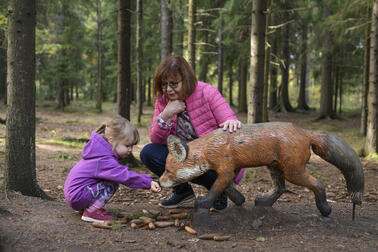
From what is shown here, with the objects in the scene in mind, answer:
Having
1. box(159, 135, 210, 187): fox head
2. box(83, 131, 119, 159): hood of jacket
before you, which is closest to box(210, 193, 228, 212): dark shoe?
box(159, 135, 210, 187): fox head

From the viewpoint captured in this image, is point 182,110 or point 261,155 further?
point 182,110

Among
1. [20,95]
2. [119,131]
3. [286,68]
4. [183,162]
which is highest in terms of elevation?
[286,68]

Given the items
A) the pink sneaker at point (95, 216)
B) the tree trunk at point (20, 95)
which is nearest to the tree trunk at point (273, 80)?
the tree trunk at point (20, 95)

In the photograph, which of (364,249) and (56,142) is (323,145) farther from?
(56,142)

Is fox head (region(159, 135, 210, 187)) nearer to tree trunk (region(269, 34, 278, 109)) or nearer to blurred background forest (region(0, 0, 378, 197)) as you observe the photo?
blurred background forest (region(0, 0, 378, 197))

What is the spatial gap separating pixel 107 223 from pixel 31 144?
1422 mm

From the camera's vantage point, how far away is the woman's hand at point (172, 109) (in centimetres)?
373

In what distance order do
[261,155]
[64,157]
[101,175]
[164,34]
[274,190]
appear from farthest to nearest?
[164,34] < [64,157] < [274,190] < [101,175] < [261,155]

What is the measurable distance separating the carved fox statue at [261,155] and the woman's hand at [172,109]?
0.45 meters

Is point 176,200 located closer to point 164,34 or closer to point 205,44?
point 205,44

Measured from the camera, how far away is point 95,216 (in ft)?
11.3

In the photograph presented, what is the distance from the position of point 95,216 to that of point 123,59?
12.1ft

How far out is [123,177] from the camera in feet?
11.0

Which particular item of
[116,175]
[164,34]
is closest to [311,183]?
[116,175]
